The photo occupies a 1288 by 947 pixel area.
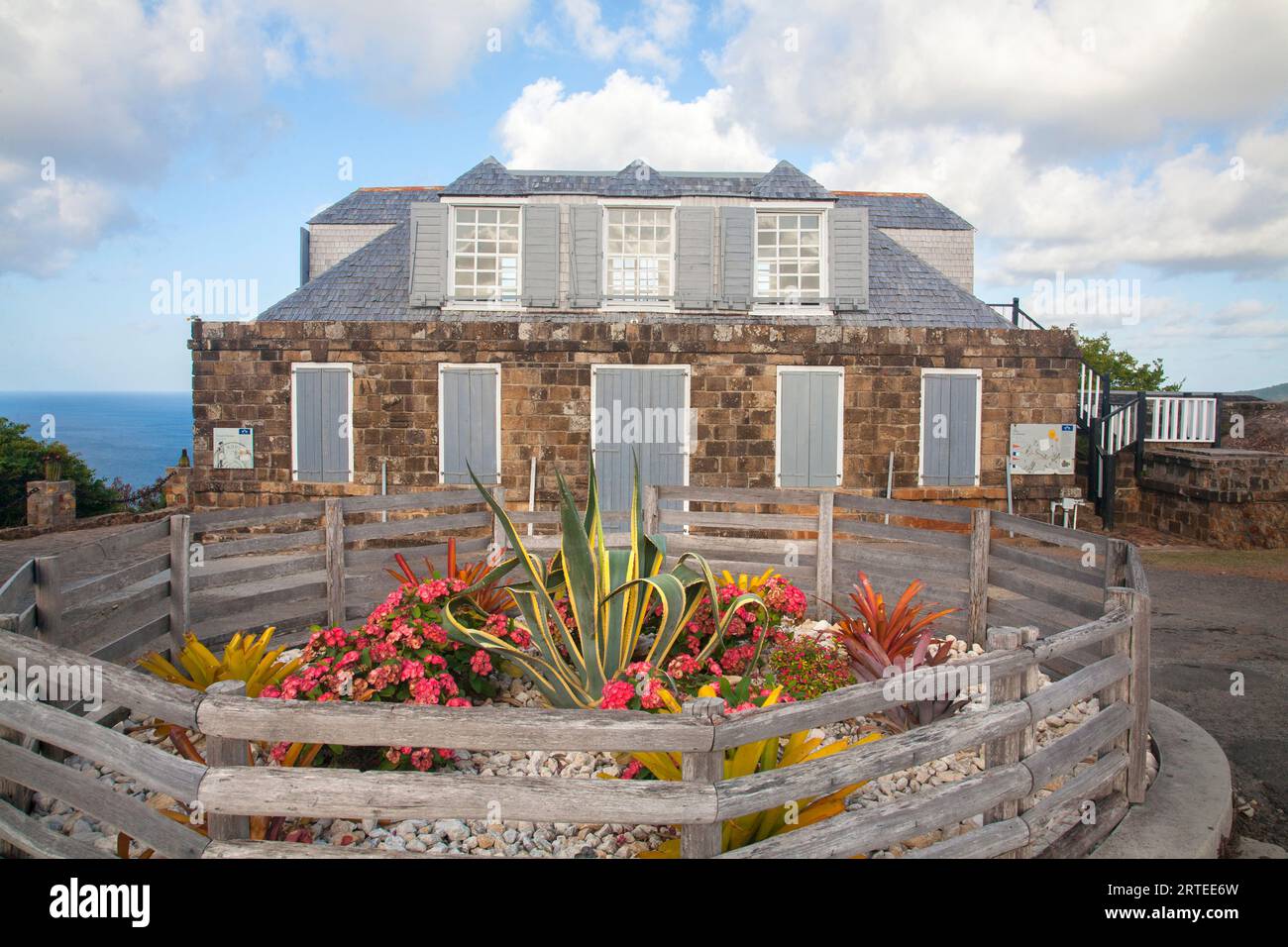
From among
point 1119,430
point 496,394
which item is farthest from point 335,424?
point 1119,430

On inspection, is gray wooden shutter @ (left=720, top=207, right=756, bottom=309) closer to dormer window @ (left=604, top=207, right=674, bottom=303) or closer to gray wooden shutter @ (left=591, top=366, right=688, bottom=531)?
dormer window @ (left=604, top=207, right=674, bottom=303)

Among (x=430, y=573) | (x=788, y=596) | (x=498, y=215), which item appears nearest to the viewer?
(x=788, y=596)

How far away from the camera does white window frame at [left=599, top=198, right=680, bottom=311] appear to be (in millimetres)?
13891

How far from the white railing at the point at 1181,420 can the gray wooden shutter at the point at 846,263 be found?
22.0 feet

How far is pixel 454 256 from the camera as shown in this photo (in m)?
14.0

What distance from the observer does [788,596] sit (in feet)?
20.7

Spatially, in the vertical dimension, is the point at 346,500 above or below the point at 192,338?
below

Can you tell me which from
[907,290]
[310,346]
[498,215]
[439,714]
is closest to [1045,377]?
[907,290]

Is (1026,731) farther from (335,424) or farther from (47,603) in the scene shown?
(335,424)

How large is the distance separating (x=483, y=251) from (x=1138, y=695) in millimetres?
11865

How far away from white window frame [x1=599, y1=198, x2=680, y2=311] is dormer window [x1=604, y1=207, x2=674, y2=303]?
0.04 metres

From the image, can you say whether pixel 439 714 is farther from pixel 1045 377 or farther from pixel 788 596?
pixel 1045 377

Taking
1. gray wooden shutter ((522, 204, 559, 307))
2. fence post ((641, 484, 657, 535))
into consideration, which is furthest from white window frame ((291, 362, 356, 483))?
fence post ((641, 484, 657, 535))
